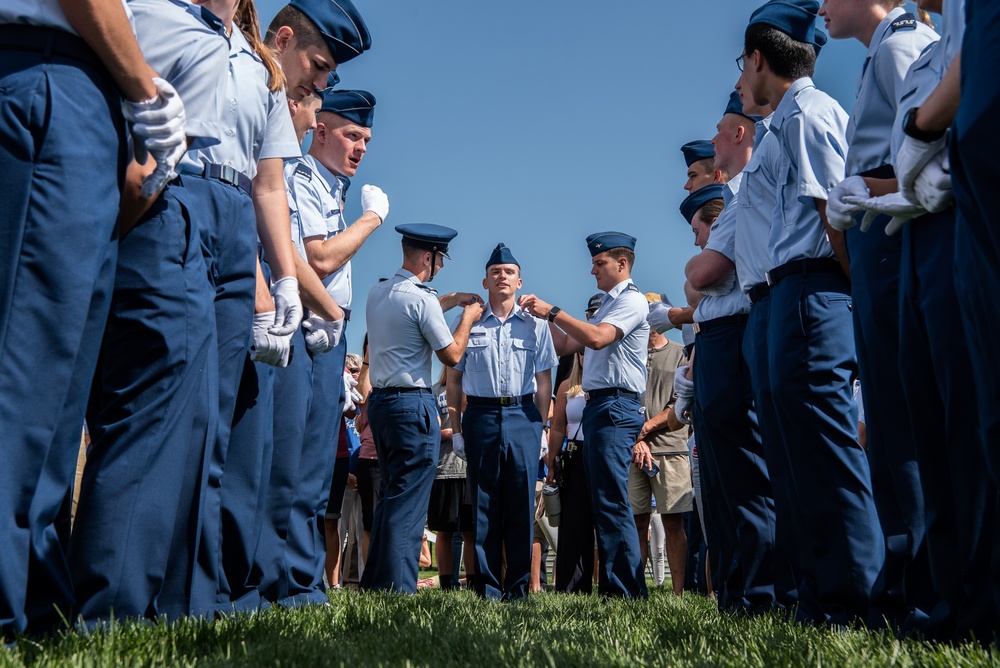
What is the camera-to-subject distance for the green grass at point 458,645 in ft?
6.34

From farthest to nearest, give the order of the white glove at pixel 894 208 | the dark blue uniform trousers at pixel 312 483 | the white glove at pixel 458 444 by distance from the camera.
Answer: the white glove at pixel 458 444 < the dark blue uniform trousers at pixel 312 483 < the white glove at pixel 894 208

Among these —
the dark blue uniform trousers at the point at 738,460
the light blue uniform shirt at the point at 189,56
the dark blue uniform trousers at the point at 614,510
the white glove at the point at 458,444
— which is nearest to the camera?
the light blue uniform shirt at the point at 189,56

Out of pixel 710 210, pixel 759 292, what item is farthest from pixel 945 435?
pixel 710 210

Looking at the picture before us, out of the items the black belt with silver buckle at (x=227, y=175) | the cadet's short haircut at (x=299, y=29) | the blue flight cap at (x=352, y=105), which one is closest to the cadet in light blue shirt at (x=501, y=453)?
the blue flight cap at (x=352, y=105)

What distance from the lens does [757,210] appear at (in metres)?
4.19

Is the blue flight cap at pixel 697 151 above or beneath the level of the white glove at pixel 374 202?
above

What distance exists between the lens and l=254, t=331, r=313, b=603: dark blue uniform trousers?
395cm

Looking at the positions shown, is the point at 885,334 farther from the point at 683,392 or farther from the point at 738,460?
the point at 683,392

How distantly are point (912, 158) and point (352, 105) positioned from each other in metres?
3.85

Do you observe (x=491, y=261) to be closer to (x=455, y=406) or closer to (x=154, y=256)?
(x=455, y=406)

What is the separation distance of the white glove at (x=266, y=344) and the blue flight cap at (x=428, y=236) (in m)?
3.49

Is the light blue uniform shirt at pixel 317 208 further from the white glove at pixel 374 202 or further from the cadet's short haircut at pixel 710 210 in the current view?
the cadet's short haircut at pixel 710 210

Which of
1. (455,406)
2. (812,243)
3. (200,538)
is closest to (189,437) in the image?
(200,538)

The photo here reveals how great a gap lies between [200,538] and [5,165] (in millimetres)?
1289
